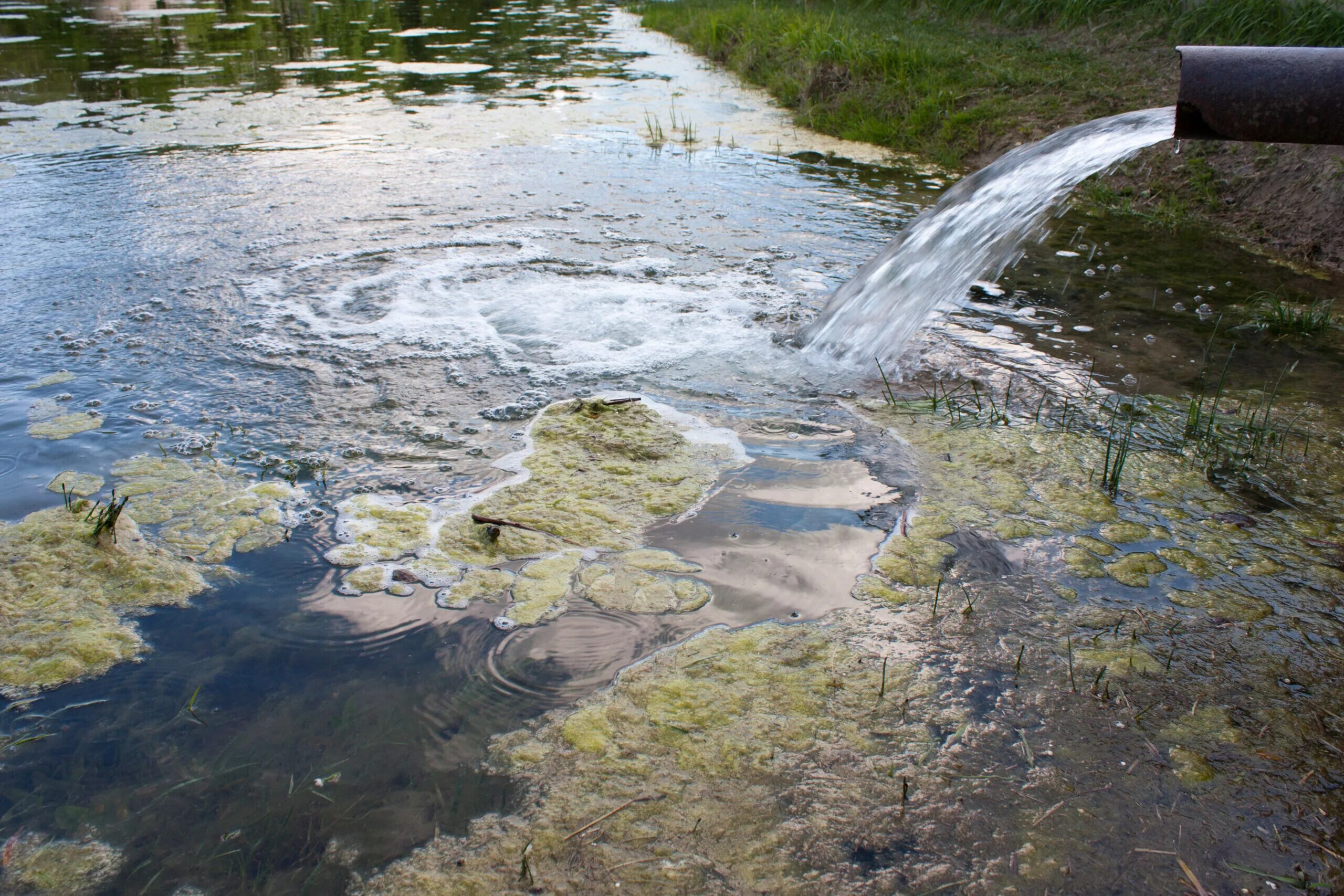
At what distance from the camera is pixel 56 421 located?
3.02 metres

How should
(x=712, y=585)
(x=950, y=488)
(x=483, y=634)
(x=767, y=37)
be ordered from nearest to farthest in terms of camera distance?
(x=483, y=634) < (x=712, y=585) < (x=950, y=488) < (x=767, y=37)

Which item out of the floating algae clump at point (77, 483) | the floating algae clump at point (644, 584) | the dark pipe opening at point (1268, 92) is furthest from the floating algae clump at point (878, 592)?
the floating algae clump at point (77, 483)

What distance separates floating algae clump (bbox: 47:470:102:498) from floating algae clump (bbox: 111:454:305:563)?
0.06m

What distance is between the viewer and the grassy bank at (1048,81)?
5.34 m

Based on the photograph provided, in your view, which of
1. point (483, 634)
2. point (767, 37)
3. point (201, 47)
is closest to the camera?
point (483, 634)

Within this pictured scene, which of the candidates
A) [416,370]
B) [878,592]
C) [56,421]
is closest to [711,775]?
[878,592]

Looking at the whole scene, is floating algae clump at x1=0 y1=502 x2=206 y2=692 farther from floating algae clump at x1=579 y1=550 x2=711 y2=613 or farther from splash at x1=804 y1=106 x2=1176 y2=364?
splash at x1=804 y1=106 x2=1176 y2=364

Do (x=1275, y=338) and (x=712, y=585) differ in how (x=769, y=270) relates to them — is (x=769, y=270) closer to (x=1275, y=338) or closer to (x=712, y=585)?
(x=1275, y=338)

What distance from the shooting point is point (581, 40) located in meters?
13.3

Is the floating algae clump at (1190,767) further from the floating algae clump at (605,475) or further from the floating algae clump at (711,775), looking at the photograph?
the floating algae clump at (605,475)

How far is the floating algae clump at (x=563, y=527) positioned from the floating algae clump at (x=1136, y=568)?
1049 mm

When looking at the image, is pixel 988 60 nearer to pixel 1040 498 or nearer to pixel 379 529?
pixel 1040 498

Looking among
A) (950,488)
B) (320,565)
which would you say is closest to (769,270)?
(950,488)

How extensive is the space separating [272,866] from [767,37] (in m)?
10.2
